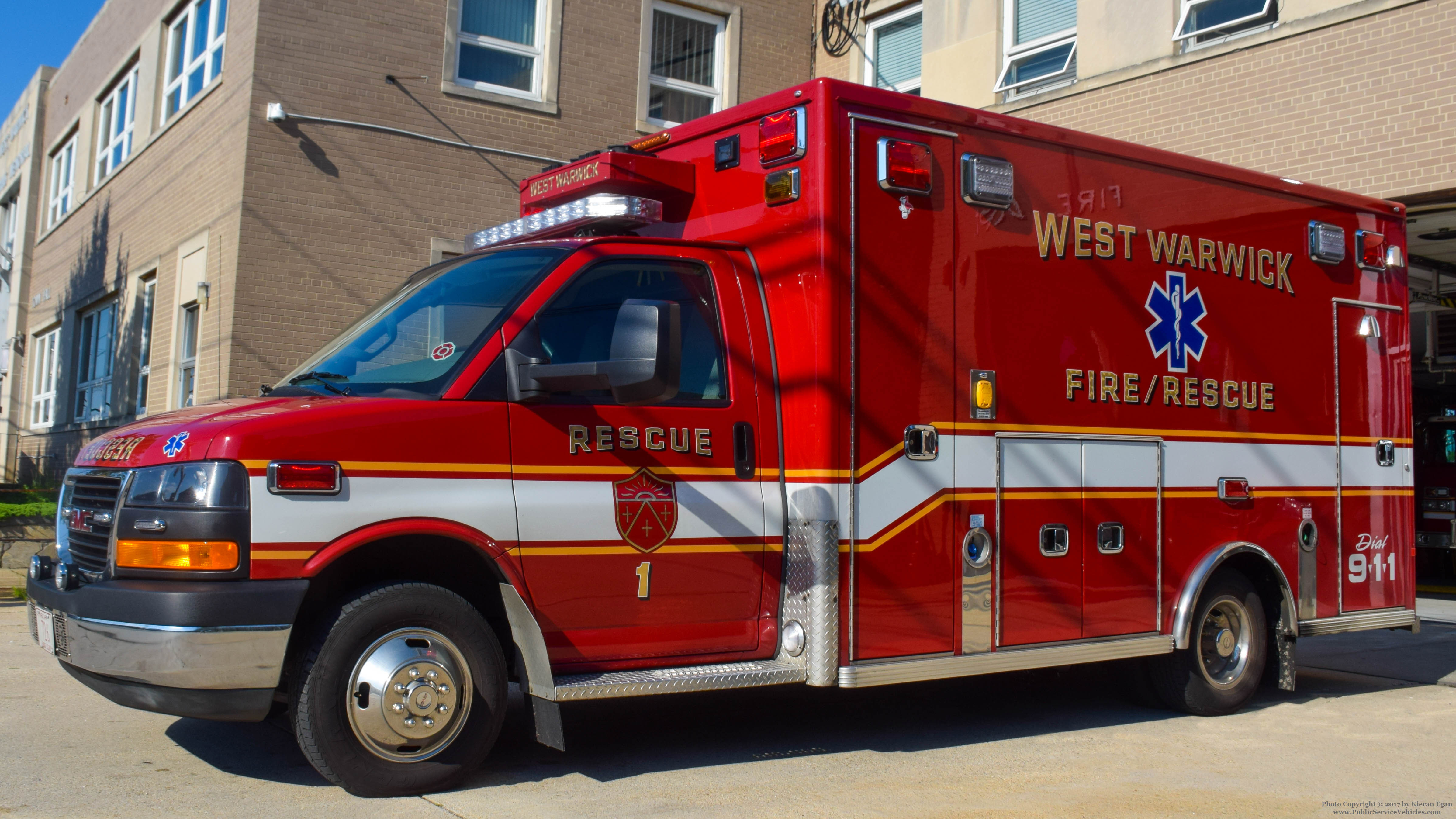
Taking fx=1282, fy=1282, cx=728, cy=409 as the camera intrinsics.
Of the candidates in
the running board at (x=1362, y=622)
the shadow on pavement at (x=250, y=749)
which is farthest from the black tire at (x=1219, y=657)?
the shadow on pavement at (x=250, y=749)

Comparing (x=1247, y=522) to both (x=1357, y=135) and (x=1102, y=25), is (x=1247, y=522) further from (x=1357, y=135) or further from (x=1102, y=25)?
(x=1102, y=25)

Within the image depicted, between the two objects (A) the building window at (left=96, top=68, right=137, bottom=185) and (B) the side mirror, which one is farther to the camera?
(A) the building window at (left=96, top=68, right=137, bottom=185)

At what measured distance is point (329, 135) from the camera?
12.6m

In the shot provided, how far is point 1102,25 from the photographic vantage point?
13164 mm

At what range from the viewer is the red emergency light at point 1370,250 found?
7.83m

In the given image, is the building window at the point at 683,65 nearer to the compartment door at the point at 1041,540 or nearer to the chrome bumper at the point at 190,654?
the compartment door at the point at 1041,540

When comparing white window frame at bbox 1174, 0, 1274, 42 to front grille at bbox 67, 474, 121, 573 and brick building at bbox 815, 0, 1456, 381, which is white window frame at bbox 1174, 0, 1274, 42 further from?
front grille at bbox 67, 474, 121, 573

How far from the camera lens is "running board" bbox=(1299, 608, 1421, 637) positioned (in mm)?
7391

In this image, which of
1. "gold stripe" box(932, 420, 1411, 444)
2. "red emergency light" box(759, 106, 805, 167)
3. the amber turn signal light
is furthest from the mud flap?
"red emergency light" box(759, 106, 805, 167)

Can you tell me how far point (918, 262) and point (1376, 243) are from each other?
3.79m

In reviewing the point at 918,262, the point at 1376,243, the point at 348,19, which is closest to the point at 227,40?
the point at 348,19

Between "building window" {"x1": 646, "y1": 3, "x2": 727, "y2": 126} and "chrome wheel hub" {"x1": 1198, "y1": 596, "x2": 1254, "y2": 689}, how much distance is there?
371 inches

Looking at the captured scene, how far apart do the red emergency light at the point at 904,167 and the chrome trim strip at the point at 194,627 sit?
3.13 metres

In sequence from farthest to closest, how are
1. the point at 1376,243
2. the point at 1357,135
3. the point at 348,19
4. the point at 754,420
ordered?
1. the point at 348,19
2. the point at 1357,135
3. the point at 1376,243
4. the point at 754,420
